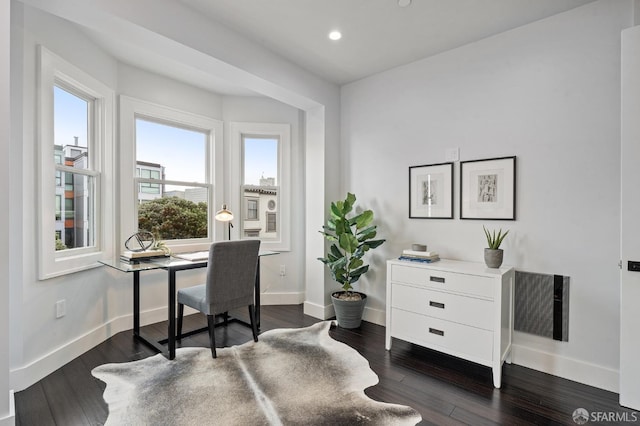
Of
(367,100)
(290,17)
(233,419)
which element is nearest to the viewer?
(233,419)

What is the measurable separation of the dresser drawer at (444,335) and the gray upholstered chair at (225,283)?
131cm

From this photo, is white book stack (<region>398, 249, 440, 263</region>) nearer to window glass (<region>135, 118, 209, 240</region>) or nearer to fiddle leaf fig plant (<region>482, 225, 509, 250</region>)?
fiddle leaf fig plant (<region>482, 225, 509, 250</region>)

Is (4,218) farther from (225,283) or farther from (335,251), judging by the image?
(335,251)

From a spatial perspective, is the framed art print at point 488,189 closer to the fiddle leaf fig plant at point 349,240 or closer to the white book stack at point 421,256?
the white book stack at point 421,256

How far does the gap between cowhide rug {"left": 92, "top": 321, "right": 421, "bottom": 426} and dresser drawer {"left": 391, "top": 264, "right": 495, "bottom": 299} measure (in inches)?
30.3

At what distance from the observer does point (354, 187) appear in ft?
12.0

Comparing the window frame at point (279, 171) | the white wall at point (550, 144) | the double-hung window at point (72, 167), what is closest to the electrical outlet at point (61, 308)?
the double-hung window at point (72, 167)

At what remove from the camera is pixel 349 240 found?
3.20m

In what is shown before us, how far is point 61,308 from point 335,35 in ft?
10.3

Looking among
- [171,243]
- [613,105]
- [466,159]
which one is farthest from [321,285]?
[613,105]

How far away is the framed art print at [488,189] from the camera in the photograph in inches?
102

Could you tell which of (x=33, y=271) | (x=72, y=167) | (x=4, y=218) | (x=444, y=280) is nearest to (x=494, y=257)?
(x=444, y=280)

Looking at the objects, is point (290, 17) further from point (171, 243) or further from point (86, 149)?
point (171, 243)

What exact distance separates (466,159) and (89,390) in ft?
11.1
